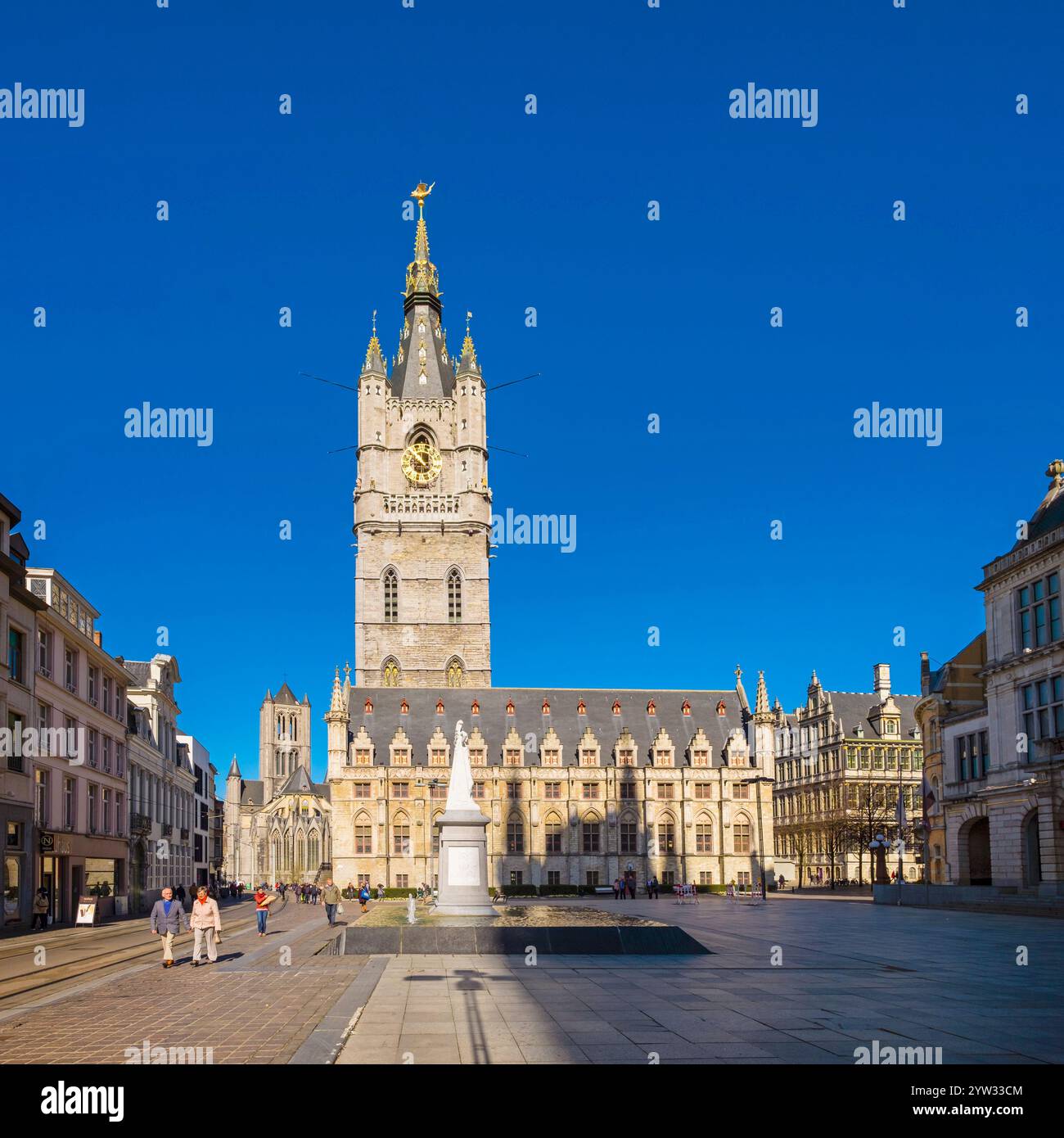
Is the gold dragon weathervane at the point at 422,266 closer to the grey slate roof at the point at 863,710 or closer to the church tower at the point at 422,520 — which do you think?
the church tower at the point at 422,520

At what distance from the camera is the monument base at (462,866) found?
34.3 m

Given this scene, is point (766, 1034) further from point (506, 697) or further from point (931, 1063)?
point (506, 697)

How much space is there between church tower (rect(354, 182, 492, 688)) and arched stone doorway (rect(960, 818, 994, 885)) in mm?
58725

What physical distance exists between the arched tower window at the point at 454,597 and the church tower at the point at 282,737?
75111 millimetres

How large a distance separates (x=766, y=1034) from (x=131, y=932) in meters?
36.1

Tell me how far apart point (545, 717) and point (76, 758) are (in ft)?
181

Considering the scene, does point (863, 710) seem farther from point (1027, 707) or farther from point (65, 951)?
point (65, 951)

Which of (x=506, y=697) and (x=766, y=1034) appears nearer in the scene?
(x=766, y=1034)

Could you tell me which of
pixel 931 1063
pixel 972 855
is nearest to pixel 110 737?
pixel 972 855

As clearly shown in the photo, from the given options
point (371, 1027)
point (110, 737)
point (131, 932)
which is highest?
point (110, 737)

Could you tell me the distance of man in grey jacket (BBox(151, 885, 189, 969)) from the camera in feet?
86.7

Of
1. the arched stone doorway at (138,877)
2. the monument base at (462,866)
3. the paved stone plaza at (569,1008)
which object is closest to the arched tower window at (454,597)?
the arched stone doorway at (138,877)

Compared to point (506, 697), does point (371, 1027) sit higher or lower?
lower

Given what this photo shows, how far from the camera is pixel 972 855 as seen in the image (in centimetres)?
6256
